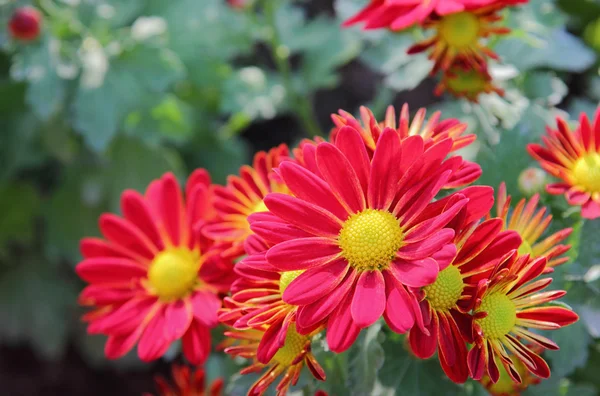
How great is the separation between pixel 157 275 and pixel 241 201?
0.56 ft

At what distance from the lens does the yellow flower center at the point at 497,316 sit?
25.7 inches

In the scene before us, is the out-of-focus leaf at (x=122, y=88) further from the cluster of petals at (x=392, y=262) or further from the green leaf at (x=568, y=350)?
the green leaf at (x=568, y=350)

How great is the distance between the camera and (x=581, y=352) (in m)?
0.90

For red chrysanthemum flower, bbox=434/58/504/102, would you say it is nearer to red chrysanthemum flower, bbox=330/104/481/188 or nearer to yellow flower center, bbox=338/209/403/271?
red chrysanthemum flower, bbox=330/104/481/188

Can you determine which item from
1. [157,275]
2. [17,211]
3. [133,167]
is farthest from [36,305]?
[157,275]

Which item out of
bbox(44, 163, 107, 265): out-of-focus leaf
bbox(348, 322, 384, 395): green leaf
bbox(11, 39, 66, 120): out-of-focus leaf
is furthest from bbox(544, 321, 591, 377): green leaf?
bbox(44, 163, 107, 265): out-of-focus leaf

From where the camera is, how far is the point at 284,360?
2.42ft

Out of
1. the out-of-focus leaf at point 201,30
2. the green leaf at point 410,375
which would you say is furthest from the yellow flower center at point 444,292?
the out-of-focus leaf at point 201,30

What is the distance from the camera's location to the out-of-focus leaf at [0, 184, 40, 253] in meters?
1.81

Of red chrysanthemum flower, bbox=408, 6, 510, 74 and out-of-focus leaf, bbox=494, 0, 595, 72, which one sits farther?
out-of-focus leaf, bbox=494, 0, 595, 72

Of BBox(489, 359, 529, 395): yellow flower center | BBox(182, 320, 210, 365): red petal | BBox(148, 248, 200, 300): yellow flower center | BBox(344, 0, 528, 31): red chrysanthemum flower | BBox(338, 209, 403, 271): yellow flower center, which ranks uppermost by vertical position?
BBox(344, 0, 528, 31): red chrysanthemum flower

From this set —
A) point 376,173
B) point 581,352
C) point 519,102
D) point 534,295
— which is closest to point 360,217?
point 376,173

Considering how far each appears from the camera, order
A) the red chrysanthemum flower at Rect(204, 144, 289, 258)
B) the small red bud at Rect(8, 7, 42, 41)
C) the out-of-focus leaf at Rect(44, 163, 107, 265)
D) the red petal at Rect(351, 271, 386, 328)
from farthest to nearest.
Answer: the out-of-focus leaf at Rect(44, 163, 107, 265) < the small red bud at Rect(8, 7, 42, 41) < the red chrysanthemum flower at Rect(204, 144, 289, 258) < the red petal at Rect(351, 271, 386, 328)

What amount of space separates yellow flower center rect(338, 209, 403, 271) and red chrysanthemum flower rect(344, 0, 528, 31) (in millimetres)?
287
